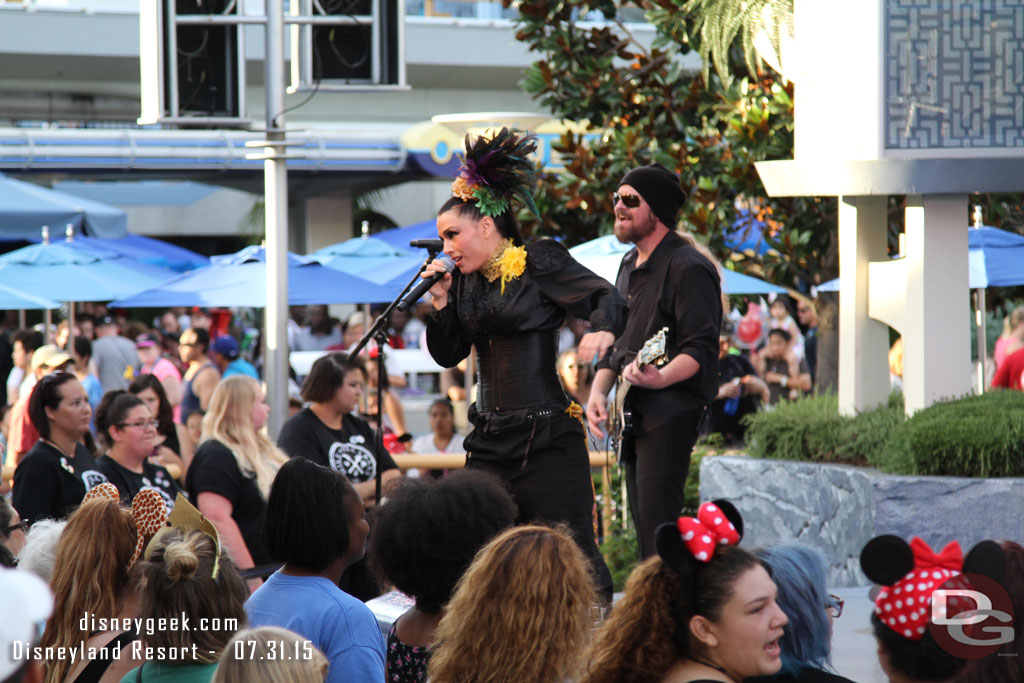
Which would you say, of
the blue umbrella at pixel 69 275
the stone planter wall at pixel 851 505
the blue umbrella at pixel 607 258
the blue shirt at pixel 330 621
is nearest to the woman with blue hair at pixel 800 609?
the blue shirt at pixel 330 621

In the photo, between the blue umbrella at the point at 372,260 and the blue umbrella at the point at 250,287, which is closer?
the blue umbrella at the point at 250,287

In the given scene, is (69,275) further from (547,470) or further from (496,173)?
(547,470)

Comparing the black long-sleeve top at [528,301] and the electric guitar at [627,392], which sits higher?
the black long-sleeve top at [528,301]

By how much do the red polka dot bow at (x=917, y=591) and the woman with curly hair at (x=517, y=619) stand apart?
0.69 meters

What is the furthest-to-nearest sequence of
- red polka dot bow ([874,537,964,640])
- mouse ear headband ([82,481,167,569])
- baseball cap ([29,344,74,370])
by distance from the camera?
baseball cap ([29,344,74,370]) → mouse ear headband ([82,481,167,569]) → red polka dot bow ([874,537,964,640])

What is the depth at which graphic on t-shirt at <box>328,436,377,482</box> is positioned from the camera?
593 cm

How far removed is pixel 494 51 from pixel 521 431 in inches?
988

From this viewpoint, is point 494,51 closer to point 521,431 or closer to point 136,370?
point 136,370

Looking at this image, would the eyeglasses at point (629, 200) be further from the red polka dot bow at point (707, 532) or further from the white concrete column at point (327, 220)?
the white concrete column at point (327, 220)

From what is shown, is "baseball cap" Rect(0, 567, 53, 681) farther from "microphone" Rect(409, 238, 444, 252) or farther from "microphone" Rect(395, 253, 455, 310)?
"microphone" Rect(409, 238, 444, 252)

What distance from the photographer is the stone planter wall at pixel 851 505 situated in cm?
593

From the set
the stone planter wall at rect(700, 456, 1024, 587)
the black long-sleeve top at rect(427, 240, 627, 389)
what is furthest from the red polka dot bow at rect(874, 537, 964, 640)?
the stone planter wall at rect(700, 456, 1024, 587)

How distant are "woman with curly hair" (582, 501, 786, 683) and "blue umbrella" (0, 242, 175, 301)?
37.0 ft

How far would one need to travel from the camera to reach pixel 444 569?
3363 millimetres
